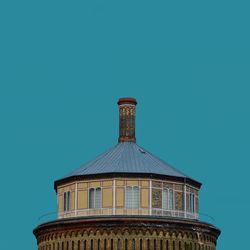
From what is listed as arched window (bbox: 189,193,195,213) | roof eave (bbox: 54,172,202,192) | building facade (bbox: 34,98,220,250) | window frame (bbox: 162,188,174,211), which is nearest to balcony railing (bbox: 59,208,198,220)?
building facade (bbox: 34,98,220,250)

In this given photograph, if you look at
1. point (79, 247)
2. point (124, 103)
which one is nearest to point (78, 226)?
point (79, 247)

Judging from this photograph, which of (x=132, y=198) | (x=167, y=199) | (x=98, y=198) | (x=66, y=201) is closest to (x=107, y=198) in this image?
(x=98, y=198)

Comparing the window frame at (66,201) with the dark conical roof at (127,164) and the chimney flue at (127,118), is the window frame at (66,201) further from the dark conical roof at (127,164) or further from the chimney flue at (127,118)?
the chimney flue at (127,118)

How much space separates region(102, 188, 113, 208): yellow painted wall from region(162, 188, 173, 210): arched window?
4.01 m

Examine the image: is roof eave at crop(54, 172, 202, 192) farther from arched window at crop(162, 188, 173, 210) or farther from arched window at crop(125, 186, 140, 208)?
arched window at crop(125, 186, 140, 208)

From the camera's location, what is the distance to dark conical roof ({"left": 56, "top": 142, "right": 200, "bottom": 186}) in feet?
259

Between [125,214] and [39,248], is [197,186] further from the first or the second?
[39,248]

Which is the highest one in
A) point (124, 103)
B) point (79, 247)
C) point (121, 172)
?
point (124, 103)

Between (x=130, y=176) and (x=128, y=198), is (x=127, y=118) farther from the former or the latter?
(x=128, y=198)

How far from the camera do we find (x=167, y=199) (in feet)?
260

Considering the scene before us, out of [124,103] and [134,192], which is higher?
[124,103]

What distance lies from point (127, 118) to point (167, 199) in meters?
9.49

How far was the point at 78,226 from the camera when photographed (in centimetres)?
7769

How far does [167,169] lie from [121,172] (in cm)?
432
